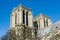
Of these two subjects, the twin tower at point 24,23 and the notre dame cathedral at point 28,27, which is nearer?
the notre dame cathedral at point 28,27

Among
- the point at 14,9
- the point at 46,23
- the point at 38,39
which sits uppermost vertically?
the point at 14,9

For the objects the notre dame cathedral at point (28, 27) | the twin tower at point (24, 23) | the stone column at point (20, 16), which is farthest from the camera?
the stone column at point (20, 16)

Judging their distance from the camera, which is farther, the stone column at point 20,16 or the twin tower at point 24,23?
the stone column at point 20,16

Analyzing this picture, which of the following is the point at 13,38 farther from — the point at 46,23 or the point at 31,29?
the point at 46,23

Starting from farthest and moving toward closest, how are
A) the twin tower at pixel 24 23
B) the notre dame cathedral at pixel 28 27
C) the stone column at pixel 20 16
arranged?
the stone column at pixel 20 16
the twin tower at pixel 24 23
the notre dame cathedral at pixel 28 27

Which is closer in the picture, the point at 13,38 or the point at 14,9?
the point at 13,38

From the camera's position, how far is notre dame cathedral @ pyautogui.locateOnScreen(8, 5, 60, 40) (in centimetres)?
4730

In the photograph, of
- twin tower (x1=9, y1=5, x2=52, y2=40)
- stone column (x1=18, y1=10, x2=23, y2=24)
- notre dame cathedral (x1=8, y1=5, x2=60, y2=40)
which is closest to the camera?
notre dame cathedral (x1=8, y1=5, x2=60, y2=40)

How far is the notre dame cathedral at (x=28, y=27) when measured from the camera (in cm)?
4730

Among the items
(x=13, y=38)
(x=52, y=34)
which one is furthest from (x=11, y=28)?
(x=52, y=34)

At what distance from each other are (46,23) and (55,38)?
15556 mm

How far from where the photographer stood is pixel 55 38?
43.2 m

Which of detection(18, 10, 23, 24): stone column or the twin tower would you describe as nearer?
the twin tower

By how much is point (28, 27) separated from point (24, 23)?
1.46m
